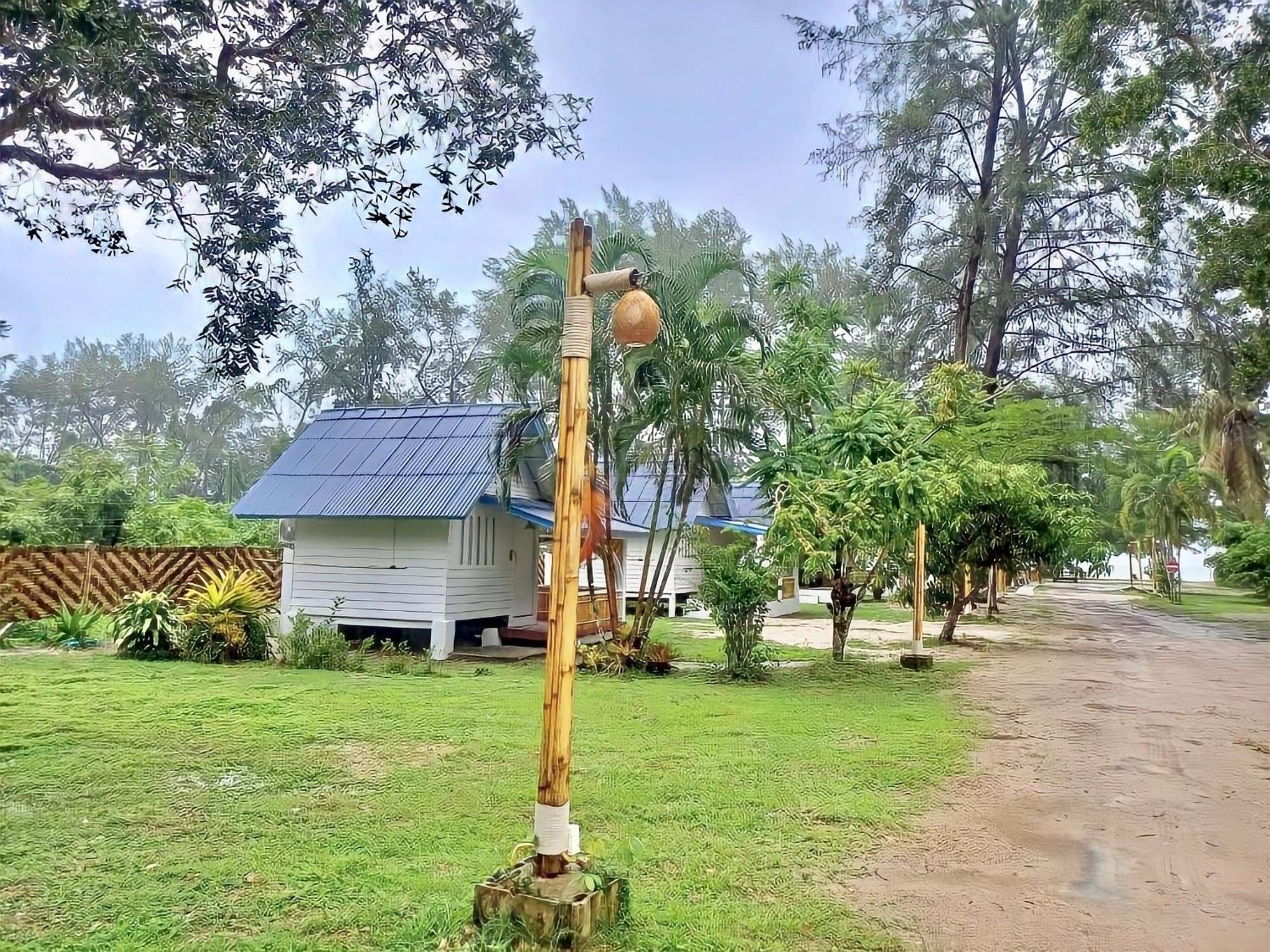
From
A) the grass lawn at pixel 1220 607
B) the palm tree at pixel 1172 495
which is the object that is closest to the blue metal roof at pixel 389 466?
the grass lawn at pixel 1220 607

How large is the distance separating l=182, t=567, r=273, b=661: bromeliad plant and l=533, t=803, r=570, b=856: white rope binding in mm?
10293

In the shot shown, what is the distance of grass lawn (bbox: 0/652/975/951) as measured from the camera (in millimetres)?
3678

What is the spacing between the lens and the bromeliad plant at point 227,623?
1236 centimetres

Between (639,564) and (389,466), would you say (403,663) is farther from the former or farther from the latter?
(639,564)

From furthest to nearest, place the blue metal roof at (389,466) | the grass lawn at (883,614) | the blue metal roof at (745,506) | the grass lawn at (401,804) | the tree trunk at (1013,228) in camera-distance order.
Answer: the blue metal roof at (745,506)
the grass lawn at (883,614)
the tree trunk at (1013,228)
the blue metal roof at (389,466)
the grass lawn at (401,804)

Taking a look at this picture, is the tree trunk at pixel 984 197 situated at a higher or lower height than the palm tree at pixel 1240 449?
higher

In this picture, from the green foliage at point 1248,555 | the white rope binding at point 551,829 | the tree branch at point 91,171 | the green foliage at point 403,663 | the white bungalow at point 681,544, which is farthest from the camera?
the green foliage at point 1248,555

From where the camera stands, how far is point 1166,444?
135ft

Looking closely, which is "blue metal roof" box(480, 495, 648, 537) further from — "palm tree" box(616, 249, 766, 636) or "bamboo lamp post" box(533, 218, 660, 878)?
"bamboo lamp post" box(533, 218, 660, 878)

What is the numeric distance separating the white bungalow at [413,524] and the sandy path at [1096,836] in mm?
7453

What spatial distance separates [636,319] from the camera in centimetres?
376

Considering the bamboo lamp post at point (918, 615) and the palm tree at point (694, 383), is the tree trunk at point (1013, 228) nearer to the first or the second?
the bamboo lamp post at point (918, 615)

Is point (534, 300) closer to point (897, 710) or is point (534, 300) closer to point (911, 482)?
point (911, 482)

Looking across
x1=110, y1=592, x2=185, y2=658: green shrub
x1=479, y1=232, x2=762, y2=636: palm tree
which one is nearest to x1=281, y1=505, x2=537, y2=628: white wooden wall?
x1=110, y1=592, x2=185, y2=658: green shrub
